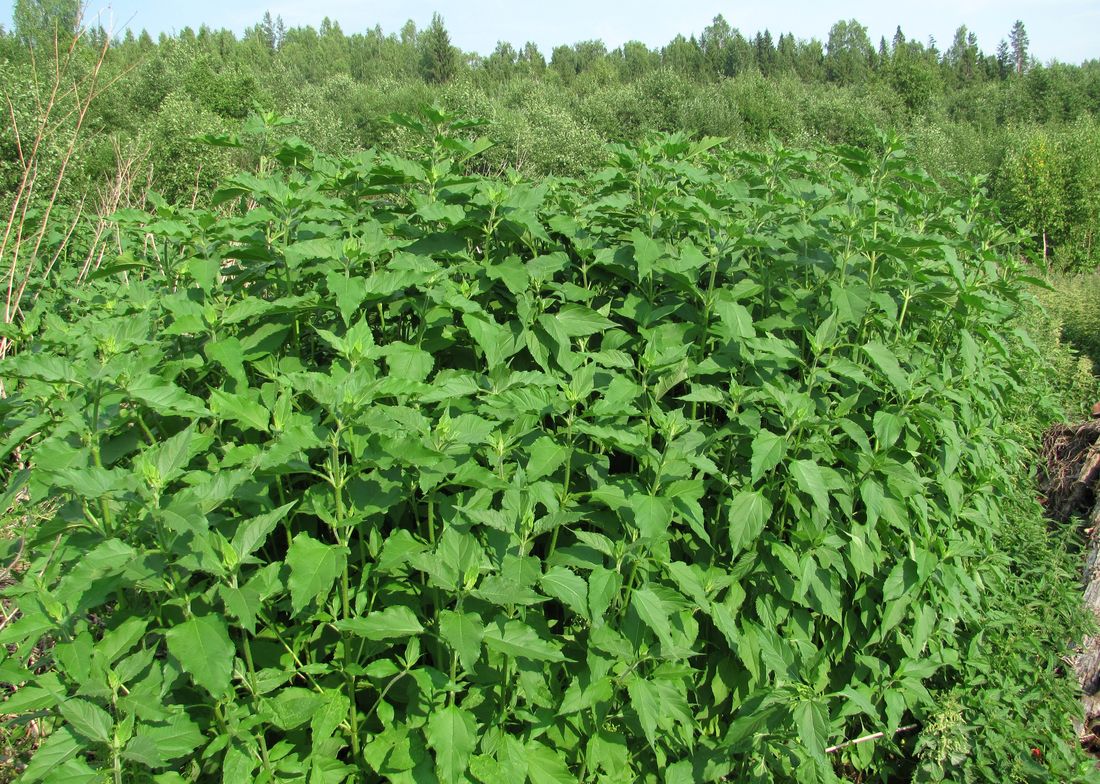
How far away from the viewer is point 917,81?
146 ft

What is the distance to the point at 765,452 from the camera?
2027 millimetres

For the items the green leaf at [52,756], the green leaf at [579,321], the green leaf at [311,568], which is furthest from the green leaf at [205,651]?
the green leaf at [579,321]

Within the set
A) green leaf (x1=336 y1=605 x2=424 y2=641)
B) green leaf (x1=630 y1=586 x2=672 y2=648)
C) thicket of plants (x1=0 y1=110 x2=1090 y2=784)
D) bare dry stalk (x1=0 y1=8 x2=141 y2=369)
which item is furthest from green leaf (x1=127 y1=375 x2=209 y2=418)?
bare dry stalk (x1=0 y1=8 x2=141 y2=369)

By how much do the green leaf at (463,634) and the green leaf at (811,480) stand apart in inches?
35.9

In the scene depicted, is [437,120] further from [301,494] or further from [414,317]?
[301,494]

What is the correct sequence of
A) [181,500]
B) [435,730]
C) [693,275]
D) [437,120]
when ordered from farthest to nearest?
[437,120] < [693,275] < [435,730] < [181,500]

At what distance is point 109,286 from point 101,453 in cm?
120

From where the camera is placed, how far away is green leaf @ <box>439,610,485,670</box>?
1601 millimetres

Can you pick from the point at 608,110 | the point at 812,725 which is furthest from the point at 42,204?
the point at 608,110

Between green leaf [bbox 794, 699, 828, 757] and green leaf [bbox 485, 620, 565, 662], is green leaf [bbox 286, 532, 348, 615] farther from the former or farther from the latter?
green leaf [bbox 794, 699, 828, 757]

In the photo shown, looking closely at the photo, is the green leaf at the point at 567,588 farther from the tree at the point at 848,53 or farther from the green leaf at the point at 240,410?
the tree at the point at 848,53

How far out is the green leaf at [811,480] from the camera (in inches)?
79.4

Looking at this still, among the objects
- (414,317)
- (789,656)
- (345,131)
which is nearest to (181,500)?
(414,317)

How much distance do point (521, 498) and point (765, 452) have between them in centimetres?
65
